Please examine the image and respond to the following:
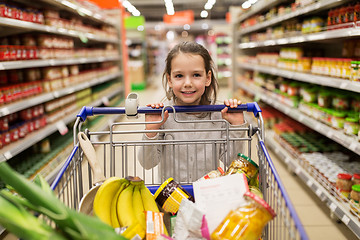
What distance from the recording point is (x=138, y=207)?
3.95 feet

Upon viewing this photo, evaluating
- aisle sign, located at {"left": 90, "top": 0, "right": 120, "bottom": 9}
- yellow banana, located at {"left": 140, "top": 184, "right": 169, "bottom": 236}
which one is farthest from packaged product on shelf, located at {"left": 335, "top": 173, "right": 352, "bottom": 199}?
aisle sign, located at {"left": 90, "top": 0, "right": 120, "bottom": 9}

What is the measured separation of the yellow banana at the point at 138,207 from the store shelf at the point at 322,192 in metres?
1.56

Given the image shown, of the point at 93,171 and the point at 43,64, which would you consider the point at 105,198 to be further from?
the point at 43,64

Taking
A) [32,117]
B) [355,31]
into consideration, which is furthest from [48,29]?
[355,31]

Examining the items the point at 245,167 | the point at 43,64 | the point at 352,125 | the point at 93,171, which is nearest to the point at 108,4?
the point at 43,64

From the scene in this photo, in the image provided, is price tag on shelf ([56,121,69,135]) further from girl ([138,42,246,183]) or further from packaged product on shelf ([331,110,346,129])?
packaged product on shelf ([331,110,346,129])

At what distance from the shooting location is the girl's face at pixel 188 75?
5.05 feet

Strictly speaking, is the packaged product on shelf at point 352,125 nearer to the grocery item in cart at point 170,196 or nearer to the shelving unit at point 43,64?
the grocery item in cart at point 170,196

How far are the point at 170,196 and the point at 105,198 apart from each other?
24 centimetres

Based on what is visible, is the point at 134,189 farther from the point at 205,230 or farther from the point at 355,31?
the point at 355,31

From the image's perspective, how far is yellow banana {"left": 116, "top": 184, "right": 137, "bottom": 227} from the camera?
1.09 m

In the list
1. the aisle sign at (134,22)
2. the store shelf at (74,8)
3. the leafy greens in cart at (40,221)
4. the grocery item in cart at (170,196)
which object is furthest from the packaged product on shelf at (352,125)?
the aisle sign at (134,22)

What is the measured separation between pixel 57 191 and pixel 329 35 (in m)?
2.58

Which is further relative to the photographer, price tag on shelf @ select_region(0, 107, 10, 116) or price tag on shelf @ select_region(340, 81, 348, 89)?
price tag on shelf @ select_region(0, 107, 10, 116)
